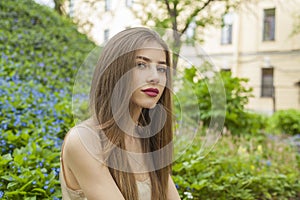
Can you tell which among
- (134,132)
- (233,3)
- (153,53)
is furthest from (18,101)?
(233,3)


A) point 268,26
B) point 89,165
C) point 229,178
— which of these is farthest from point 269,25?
point 89,165

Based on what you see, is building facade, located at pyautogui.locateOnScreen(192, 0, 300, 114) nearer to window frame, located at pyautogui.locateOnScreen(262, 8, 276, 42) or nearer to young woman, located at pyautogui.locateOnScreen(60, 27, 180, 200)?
window frame, located at pyautogui.locateOnScreen(262, 8, 276, 42)

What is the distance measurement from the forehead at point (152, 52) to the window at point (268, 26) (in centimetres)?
1814

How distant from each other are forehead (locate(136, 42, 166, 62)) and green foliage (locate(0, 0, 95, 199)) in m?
1.00

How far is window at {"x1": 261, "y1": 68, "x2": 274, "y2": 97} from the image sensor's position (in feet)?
59.0

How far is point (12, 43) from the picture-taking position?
17.3 ft

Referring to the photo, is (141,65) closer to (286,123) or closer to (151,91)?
(151,91)

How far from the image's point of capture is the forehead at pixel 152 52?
3.83ft

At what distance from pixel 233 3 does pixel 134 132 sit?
15.0 ft

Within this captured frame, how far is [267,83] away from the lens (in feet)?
59.7

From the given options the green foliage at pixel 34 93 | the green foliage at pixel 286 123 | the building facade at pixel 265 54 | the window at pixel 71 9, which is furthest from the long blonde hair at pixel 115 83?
the building facade at pixel 265 54

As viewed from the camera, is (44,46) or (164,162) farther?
(44,46)

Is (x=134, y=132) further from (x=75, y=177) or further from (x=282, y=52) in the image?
(x=282, y=52)

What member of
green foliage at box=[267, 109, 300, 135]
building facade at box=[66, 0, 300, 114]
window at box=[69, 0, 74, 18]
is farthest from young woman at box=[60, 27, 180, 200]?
building facade at box=[66, 0, 300, 114]
